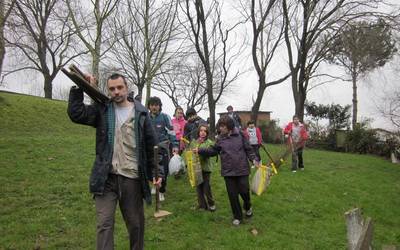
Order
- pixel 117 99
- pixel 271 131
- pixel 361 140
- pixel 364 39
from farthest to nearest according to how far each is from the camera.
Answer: pixel 271 131 < pixel 361 140 < pixel 364 39 < pixel 117 99

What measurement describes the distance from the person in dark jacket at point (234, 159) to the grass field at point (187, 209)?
0.58 m

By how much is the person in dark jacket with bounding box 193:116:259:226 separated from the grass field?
1.90ft

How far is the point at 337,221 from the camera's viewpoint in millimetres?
8703

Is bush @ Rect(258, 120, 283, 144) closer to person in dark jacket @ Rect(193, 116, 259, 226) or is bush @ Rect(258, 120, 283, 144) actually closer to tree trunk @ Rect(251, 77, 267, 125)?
tree trunk @ Rect(251, 77, 267, 125)

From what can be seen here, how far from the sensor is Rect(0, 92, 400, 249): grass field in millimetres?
6816

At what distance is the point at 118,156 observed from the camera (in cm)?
454

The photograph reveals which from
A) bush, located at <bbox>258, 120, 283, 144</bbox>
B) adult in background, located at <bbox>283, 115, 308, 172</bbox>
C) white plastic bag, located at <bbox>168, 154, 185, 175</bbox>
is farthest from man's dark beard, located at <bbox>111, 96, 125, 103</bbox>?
bush, located at <bbox>258, 120, 283, 144</bbox>

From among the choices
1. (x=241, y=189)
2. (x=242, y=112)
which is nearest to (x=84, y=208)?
(x=241, y=189)

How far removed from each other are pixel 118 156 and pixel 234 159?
11.1 ft

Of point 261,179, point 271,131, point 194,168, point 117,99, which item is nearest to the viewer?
point 117,99

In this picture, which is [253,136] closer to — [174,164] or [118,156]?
[174,164]

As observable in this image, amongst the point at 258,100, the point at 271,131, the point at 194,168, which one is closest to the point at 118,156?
the point at 194,168

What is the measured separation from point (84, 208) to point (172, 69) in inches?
1043

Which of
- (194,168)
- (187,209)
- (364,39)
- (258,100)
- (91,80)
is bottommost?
(187,209)
